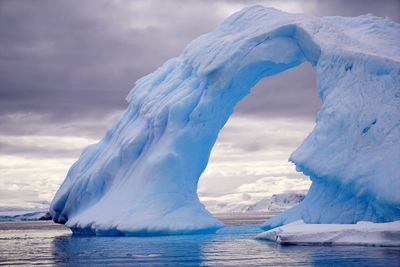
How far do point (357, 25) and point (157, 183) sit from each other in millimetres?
10737

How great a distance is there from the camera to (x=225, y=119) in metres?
30.6

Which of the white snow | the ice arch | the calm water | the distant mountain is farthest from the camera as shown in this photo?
the distant mountain

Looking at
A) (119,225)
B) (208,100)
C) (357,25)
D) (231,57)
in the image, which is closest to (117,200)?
(119,225)

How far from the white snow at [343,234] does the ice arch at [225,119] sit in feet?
5.86

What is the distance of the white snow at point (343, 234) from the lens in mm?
19328

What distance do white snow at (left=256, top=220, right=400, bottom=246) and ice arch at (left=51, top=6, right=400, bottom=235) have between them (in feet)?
5.86

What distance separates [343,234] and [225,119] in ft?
37.7

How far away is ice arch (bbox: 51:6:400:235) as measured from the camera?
23266 mm

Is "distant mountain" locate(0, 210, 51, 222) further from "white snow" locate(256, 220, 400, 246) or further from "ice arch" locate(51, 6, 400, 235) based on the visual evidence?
"white snow" locate(256, 220, 400, 246)

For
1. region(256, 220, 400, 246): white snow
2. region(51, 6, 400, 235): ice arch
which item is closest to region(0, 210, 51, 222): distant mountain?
region(51, 6, 400, 235): ice arch

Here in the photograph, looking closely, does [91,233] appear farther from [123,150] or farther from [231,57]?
[231,57]

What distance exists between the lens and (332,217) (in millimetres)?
24781

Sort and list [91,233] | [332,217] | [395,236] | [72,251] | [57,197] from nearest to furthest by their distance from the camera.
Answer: [395,236], [72,251], [332,217], [91,233], [57,197]

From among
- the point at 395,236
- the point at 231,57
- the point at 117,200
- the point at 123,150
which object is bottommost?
the point at 395,236
